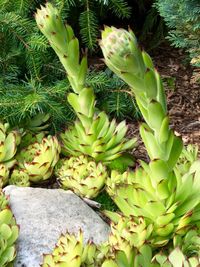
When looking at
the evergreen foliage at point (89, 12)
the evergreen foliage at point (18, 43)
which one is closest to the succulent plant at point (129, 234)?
the evergreen foliage at point (18, 43)

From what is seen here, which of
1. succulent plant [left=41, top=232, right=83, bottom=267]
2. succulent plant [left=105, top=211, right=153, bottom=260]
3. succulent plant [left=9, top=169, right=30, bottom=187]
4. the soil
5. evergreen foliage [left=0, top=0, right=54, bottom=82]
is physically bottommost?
the soil

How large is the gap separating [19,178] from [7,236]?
57 centimetres

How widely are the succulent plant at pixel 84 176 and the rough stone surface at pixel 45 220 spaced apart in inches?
2.5

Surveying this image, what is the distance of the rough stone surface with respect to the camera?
203cm

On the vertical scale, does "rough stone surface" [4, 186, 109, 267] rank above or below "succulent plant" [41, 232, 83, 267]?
below

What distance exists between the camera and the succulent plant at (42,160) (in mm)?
2473

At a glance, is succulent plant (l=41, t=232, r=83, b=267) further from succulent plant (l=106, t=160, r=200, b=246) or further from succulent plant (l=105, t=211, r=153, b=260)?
succulent plant (l=106, t=160, r=200, b=246)

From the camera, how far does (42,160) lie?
2482mm

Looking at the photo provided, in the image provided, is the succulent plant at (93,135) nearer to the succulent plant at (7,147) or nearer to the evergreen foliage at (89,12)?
the succulent plant at (7,147)

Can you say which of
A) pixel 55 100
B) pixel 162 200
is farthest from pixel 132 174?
pixel 55 100

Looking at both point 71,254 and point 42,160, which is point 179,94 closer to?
point 42,160

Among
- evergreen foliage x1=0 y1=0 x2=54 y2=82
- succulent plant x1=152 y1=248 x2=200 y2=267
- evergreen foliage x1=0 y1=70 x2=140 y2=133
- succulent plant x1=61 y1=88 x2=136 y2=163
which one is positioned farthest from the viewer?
evergreen foliage x1=0 y1=0 x2=54 y2=82

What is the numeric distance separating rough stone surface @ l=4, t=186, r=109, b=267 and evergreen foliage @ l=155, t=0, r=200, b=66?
1174 millimetres

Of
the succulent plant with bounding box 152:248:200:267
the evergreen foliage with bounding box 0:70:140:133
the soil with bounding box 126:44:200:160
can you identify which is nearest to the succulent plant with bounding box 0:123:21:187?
the evergreen foliage with bounding box 0:70:140:133
